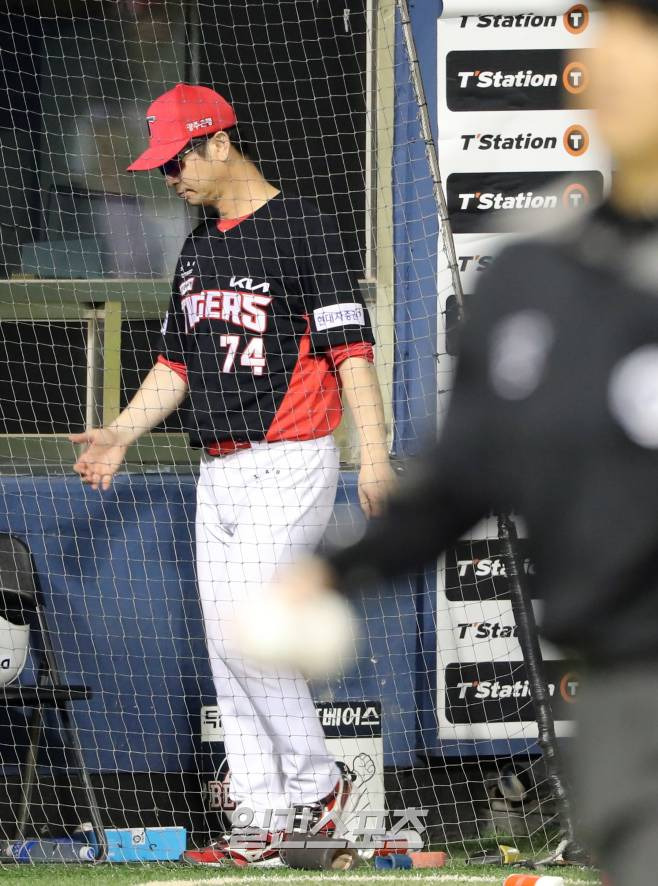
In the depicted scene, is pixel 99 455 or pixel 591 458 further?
pixel 99 455

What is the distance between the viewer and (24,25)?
501 cm

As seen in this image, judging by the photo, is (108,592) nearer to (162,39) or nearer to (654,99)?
(162,39)

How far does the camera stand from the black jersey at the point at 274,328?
149 inches

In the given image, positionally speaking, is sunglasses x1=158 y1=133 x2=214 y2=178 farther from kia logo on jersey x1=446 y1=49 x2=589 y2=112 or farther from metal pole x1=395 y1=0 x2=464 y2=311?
kia logo on jersey x1=446 y1=49 x2=589 y2=112

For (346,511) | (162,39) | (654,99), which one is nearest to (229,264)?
(346,511)

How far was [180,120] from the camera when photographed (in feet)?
13.0

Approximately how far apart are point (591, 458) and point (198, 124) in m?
3.08

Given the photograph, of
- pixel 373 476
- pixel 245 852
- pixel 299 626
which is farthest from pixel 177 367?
pixel 299 626

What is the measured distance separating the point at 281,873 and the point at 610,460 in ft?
9.21

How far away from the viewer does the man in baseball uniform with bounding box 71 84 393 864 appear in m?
3.74

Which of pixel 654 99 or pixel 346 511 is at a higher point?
pixel 654 99

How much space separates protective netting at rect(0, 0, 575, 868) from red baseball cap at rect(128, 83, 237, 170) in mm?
586

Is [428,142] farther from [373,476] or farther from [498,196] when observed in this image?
[373,476]

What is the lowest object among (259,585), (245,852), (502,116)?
(245,852)
